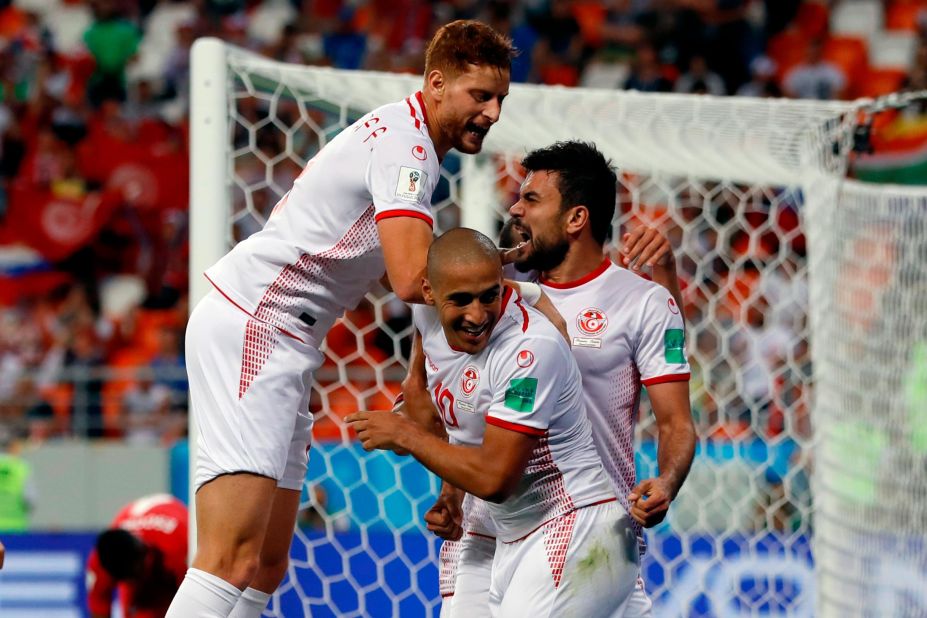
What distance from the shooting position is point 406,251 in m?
3.21

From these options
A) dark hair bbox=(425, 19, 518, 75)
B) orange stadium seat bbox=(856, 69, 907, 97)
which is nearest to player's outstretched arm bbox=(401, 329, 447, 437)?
dark hair bbox=(425, 19, 518, 75)

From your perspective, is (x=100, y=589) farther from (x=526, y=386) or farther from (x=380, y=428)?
(x=526, y=386)

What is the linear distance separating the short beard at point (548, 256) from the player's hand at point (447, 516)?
63cm

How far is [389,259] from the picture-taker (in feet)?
10.6

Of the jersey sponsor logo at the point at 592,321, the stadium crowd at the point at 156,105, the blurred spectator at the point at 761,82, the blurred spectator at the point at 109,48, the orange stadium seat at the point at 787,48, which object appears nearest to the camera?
the jersey sponsor logo at the point at 592,321

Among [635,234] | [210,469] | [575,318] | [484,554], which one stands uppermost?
[635,234]

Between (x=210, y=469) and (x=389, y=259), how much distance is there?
0.73 metres

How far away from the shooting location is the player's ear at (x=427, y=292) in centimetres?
317

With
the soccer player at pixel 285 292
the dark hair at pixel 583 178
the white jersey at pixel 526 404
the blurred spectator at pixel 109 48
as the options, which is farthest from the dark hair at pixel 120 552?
the blurred spectator at pixel 109 48

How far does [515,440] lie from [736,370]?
4877 mm

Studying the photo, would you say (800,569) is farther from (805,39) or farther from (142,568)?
(805,39)

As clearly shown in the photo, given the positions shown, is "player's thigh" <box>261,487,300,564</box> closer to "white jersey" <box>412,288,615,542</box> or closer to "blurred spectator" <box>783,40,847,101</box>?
"white jersey" <box>412,288,615,542</box>

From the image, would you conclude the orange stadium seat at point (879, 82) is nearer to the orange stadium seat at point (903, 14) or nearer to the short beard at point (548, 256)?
the orange stadium seat at point (903, 14)

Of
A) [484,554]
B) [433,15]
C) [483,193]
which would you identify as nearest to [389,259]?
[484,554]
